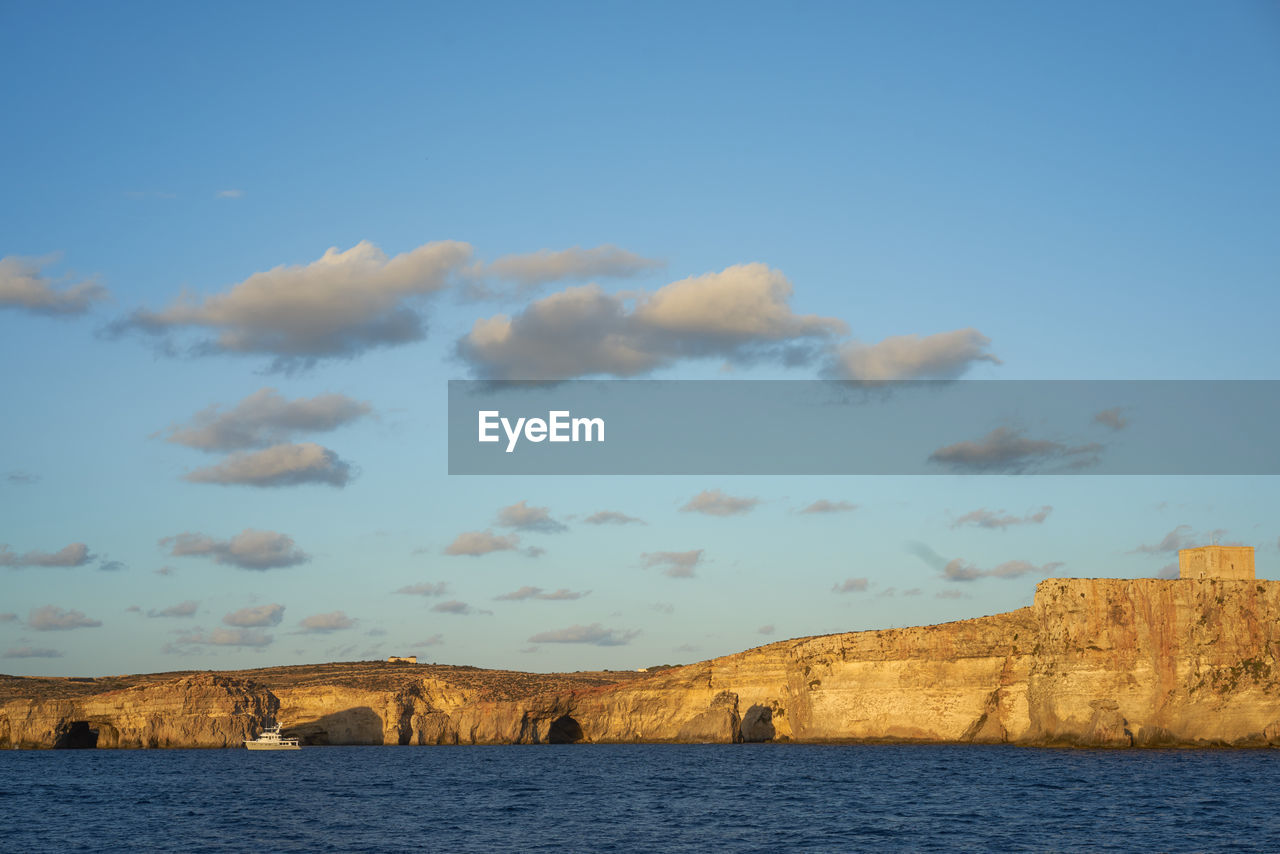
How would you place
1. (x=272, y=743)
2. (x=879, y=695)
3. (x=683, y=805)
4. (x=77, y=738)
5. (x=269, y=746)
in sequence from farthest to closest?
(x=77, y=738), (x=269, y=746), (x=272, y=743), (x=879, y=695), (x=683, y=805)

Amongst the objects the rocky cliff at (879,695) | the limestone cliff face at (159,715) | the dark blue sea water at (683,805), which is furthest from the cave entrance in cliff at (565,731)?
the dark blue sea water at (683,805)

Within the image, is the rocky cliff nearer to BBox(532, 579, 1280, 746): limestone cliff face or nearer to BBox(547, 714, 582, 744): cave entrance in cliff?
BBox(532, 579, 1280, 746): limestone cliff face

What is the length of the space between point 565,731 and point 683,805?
3309 inches

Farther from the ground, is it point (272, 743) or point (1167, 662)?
point (1167, 662)

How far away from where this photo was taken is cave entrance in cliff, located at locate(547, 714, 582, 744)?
135m

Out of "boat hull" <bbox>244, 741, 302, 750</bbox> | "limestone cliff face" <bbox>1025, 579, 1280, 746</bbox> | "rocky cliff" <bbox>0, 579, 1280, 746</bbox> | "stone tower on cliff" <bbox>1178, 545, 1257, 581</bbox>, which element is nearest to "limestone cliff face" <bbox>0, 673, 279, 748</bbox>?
"rocky cliff" <bbox>0, 579, 1280, 746</bbox>

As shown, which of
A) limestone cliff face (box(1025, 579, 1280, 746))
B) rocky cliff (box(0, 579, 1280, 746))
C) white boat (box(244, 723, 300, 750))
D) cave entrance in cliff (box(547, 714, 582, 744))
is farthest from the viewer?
cave entrance in cliff (box(547, 714, 582, 744))

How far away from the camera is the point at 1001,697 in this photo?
98750 mm

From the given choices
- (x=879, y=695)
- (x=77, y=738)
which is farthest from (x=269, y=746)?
(x=879, y=695)

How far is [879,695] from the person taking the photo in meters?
105

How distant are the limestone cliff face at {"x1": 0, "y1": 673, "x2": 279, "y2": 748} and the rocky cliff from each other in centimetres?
18

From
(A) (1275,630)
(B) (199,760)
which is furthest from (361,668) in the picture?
(A) (1275,630)

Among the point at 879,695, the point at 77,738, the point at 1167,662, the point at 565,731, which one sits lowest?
the point at 565,731

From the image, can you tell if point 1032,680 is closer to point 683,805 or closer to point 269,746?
point 683,805
